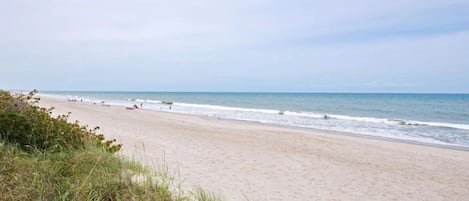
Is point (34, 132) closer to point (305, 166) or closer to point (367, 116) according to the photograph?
point (305, 166)

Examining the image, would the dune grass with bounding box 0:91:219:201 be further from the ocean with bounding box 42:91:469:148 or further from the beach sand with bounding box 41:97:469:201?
the ocean with bounding box 42:91:469:148

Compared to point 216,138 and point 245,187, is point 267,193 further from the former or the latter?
point 216,138

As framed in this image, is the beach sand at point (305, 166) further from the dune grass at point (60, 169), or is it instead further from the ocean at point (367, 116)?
the ocean at point (367, 116)

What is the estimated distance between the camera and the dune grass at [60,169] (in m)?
4.16

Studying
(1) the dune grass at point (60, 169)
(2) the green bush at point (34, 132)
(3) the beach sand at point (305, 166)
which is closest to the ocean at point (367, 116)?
(3) the beach sand at point (305, 166)

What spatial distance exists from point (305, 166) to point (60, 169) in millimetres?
6306

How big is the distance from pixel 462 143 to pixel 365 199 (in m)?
10.9

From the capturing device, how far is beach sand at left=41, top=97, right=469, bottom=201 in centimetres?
737

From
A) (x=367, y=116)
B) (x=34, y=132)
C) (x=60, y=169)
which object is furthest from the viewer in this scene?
(x=367, y=116)

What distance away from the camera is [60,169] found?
188 inches

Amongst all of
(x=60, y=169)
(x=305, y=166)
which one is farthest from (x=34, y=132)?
(x=305, y=166)

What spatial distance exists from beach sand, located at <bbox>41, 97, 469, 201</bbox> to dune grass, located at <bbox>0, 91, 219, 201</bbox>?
4.33 ft

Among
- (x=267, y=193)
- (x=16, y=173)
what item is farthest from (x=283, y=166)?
Result: (x=16, y=173)

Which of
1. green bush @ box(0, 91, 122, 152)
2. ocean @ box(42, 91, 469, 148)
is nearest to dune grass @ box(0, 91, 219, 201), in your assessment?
green bush @ box(0, 91, 122, 152)
